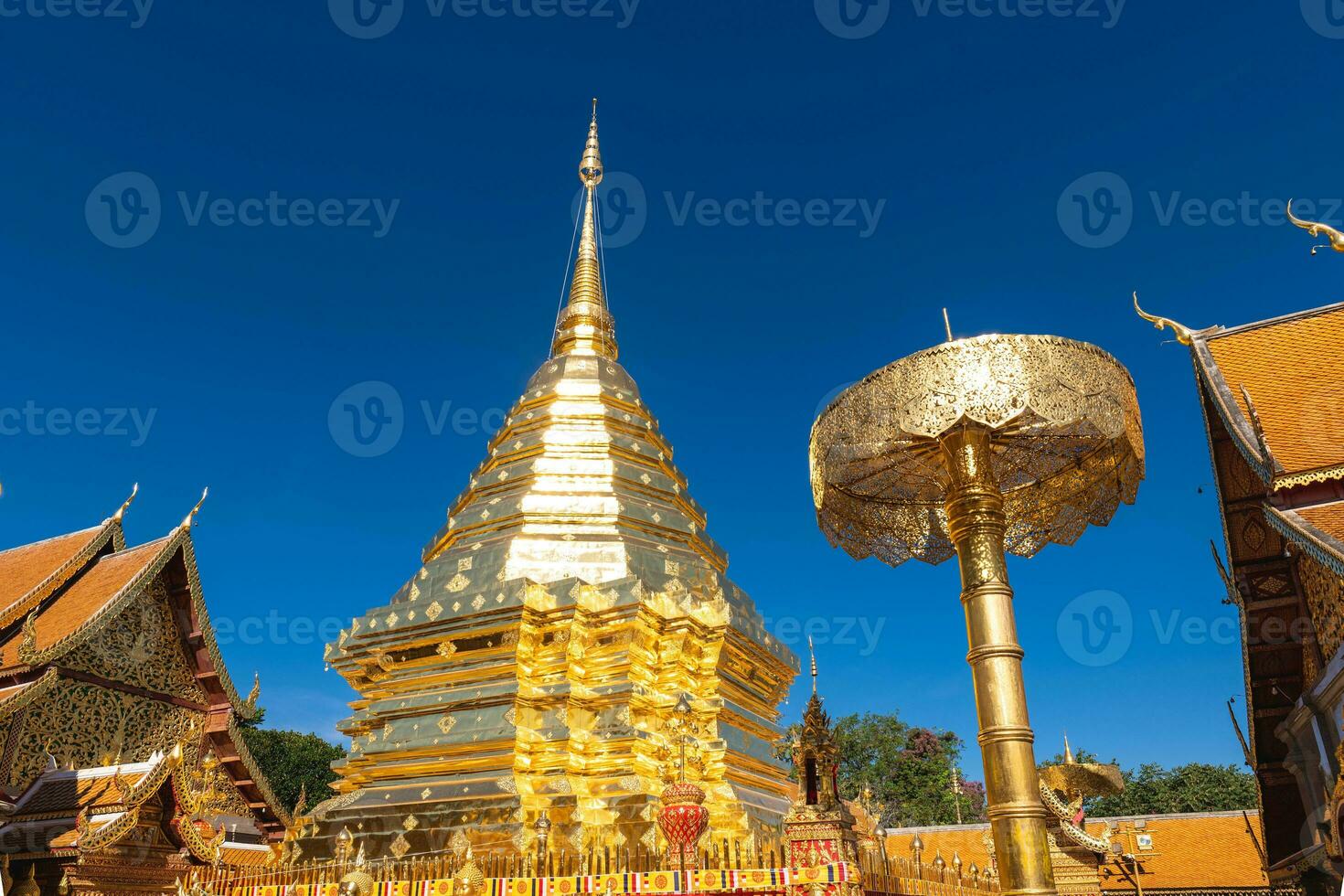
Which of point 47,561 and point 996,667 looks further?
point 47,561

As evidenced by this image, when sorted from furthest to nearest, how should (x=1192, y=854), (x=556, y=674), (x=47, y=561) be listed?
(x=1192, y=854) < (x=47, y=561) < (x=556, y=674)

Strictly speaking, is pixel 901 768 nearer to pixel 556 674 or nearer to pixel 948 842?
pixel 948 842

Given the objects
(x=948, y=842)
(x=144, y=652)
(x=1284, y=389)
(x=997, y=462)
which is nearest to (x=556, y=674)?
(x=997, y=462)

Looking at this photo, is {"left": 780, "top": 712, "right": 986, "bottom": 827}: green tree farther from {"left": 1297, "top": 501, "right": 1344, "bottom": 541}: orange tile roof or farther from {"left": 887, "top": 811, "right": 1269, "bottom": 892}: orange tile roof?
{"left": 1297, "top": 501, "right": 1344, "bottom": 541}: orange tile roof

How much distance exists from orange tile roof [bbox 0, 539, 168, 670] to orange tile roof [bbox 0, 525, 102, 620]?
410 mm

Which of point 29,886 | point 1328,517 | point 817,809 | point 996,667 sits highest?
point 1328,517

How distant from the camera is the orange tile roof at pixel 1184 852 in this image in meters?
19.5

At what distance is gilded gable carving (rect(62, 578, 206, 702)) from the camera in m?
13.8

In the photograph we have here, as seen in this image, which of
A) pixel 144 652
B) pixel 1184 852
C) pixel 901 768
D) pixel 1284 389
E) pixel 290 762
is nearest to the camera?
pixel 1284 389

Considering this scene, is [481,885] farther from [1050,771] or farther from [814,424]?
[1050,771]

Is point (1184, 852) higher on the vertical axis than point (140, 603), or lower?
Answer: lower

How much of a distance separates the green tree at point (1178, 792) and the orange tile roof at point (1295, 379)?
29821 millimetres

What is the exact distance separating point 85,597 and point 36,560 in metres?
2.02

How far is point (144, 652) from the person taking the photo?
14.7 m
